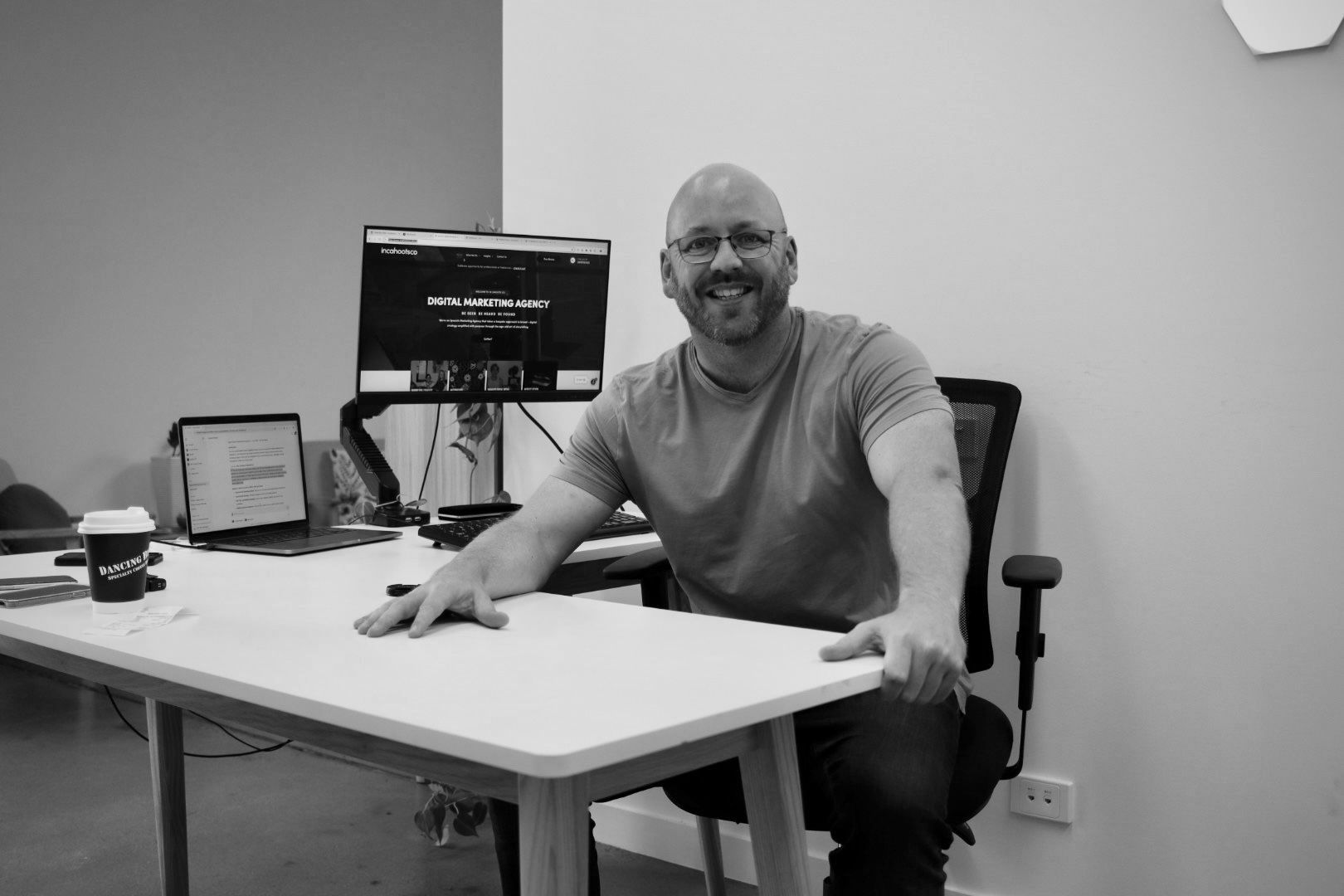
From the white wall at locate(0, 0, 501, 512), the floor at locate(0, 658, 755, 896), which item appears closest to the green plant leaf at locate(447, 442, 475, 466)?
the floor at locate(0, 658, 755, 896)

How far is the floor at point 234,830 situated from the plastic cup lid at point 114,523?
1.37 metres

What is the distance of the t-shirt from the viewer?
63.6 inches

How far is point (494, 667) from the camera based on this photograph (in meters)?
1.09

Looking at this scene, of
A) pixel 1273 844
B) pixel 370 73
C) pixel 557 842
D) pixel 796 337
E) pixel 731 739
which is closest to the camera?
pixel 557 842

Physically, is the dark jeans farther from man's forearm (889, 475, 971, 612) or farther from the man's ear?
the man's ear

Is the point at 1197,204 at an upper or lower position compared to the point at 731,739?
upper

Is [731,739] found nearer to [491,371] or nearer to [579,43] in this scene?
[491,371]

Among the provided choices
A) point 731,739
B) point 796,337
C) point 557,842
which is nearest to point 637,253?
point 796,337

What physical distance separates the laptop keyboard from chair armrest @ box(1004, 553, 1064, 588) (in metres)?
1.25

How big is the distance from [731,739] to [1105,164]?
1.42 metres

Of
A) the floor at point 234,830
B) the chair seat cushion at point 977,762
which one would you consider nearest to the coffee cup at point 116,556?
the chair seat cushion at point 977,762

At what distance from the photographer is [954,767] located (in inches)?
56.9

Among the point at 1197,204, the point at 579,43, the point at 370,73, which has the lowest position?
the point at 1197,204

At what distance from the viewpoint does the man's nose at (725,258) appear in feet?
5.72
